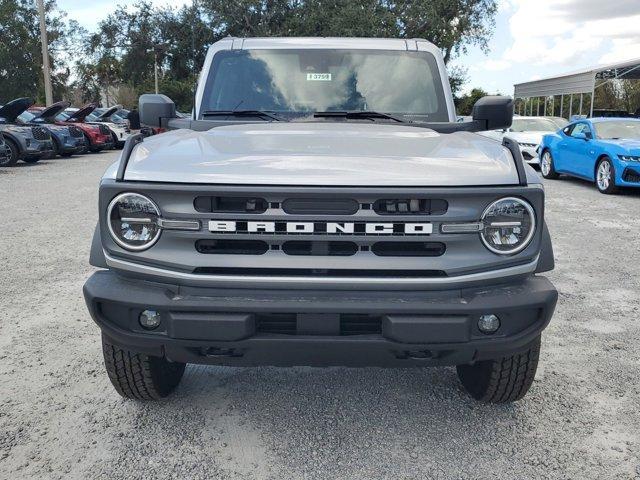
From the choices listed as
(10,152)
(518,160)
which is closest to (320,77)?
(518,160)

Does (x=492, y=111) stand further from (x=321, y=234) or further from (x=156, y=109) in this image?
(x=156, y=109)

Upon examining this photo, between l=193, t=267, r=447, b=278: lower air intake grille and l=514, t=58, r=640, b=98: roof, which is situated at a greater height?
l=514, t=58, r=640, b=98: roof

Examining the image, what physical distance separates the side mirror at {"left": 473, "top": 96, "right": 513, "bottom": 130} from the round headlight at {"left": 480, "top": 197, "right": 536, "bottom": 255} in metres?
1.36

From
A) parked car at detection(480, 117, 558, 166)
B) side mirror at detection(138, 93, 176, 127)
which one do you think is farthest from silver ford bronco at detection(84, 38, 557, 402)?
parked car at detection(480, 117, 558, 166)

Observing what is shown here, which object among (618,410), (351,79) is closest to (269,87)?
(351,79)

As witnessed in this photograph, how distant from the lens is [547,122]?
1720 centimetres

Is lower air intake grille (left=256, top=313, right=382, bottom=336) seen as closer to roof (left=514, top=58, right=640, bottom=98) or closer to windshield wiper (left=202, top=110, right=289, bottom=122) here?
windshield wiper (left=202, top=110, right=289, bottom=122)

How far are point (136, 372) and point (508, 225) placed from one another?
72.4 inches

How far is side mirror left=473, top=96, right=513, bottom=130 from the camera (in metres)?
3.80

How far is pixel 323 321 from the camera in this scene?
8.09 ft

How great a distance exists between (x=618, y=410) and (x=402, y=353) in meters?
1.43

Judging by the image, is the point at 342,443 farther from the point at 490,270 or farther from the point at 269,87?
the point at 269,87

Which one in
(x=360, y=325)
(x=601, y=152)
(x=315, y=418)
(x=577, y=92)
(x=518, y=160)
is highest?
(x=577, y=92)

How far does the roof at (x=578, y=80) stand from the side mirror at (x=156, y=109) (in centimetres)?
2492
